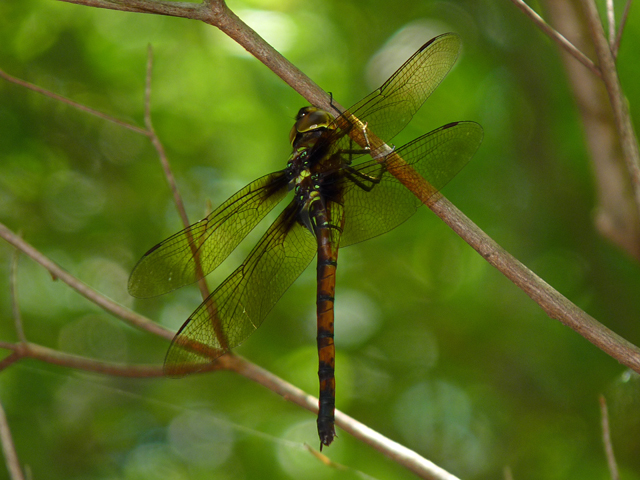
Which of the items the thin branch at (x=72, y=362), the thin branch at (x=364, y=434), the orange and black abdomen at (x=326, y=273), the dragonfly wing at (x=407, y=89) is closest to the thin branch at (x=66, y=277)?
the thin branch at (x=72, y=362)

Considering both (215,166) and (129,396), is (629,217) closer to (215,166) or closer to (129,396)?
(215,166)

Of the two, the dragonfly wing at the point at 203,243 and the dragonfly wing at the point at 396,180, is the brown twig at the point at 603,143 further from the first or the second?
the dragonfly wing at the point at 203,243

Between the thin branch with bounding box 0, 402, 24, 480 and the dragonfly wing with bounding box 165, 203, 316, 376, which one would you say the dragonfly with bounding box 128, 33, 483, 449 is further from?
the thin branch with bounding box 0, 402, 24, 480

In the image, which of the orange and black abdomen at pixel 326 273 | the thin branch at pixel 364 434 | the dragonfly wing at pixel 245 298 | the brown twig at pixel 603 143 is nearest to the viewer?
the thin branch at pixel 364 434

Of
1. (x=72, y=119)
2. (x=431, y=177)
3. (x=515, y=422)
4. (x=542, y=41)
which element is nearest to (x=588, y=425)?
(x=515, y=422)

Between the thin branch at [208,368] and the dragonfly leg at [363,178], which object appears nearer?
the thin branch at [208,368]

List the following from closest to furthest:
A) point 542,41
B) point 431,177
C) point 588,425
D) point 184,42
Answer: point 431,177
point 588,425
point 184,42
point 542,41

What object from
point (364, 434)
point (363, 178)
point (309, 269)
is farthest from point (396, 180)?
point (309, 269)
